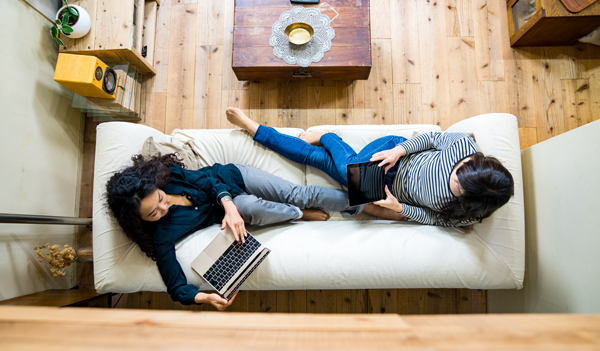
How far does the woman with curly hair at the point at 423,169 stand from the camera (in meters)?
1.14

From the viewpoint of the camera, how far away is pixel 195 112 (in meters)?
2.04

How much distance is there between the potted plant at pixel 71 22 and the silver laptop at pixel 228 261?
5.24 ft

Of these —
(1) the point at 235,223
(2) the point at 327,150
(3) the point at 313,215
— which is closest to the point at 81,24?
(1) the point at 235,223

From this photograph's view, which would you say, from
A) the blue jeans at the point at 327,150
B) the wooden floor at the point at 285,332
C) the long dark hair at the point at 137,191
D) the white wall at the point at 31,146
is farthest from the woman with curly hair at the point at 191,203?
the wooden floor at the point at 285,332

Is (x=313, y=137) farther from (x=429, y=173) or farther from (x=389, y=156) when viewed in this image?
(x=429, y=173)

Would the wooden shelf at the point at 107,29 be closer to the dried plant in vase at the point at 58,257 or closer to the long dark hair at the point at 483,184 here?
the dried plant in vase at the point at 58,257

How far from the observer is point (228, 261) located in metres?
1.32

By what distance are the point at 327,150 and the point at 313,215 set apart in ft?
1.30

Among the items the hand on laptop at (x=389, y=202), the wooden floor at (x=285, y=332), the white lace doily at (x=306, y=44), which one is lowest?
the wooden floor at (x=285, y=332)

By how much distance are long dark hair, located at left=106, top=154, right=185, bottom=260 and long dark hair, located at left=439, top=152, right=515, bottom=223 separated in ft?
4.55

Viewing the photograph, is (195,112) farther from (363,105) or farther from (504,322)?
(504,322)

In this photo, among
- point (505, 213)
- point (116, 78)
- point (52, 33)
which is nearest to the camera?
point (505, 213)

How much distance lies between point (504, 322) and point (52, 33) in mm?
2441

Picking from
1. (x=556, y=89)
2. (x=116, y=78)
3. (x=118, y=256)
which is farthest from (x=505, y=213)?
(x=116, y=78)
